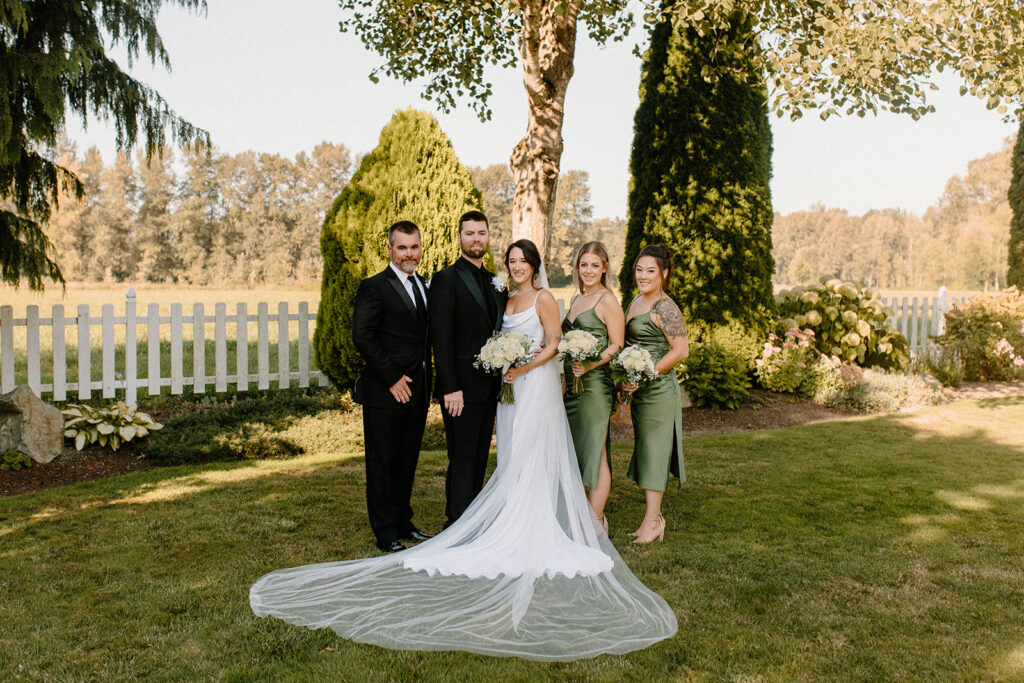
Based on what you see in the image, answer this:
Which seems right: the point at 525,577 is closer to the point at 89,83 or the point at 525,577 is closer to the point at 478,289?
the point at 478,289

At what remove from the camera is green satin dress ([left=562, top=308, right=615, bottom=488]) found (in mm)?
4590

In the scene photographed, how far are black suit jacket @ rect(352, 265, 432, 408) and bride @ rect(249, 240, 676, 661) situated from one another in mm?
570

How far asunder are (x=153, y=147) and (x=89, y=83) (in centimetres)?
83

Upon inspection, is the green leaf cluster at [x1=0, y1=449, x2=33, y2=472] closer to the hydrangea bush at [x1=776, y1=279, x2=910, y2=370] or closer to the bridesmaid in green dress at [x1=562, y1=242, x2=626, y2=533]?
the bridesmaid in green dress at [x1=562, y1=242, x2=626, y2=533]

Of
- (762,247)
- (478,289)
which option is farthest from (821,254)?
(478,289)

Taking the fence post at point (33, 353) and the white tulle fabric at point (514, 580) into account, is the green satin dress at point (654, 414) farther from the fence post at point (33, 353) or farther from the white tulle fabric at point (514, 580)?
the fence post at point (33, 353)

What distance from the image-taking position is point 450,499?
4.45m

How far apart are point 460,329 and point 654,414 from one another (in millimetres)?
1359

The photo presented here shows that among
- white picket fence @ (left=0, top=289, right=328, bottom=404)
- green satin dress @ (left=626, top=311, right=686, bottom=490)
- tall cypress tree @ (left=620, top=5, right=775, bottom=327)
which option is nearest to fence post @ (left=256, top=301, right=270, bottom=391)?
white picket fence @ (left=0, top=289, right=328, bottom=404)

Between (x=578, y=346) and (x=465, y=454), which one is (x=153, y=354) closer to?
(x=465, y=454)

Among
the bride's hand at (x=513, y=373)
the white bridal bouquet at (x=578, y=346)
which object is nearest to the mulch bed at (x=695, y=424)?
the white bridal bouquet at (x=578, y=346)

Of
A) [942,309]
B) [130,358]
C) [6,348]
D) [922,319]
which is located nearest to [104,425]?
[6,348]

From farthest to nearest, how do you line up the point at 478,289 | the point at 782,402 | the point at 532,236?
1. the point at 782,402
2. the point at 532,236
3. the point at 478,289

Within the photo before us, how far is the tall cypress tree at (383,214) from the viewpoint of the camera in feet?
28.1
